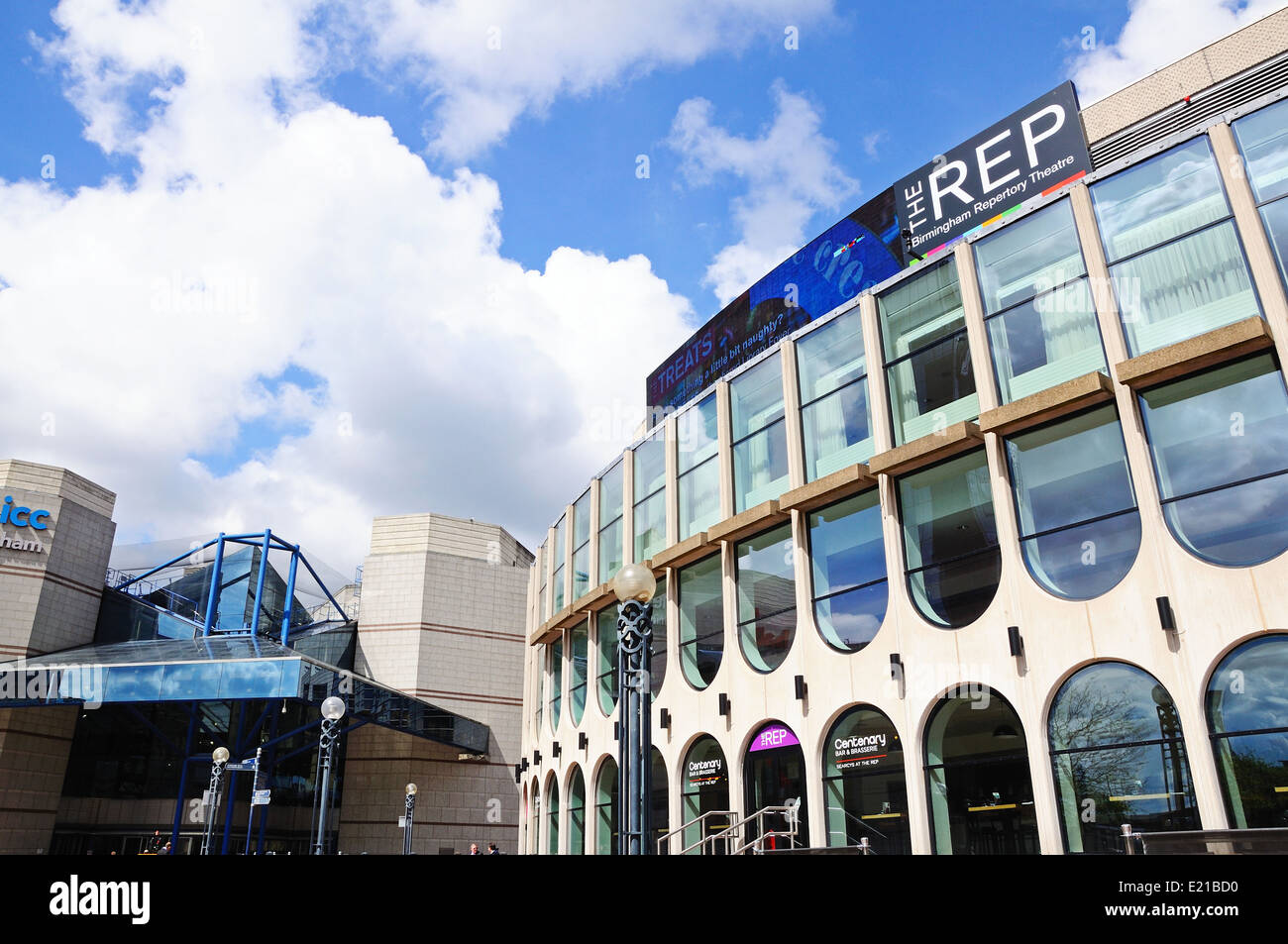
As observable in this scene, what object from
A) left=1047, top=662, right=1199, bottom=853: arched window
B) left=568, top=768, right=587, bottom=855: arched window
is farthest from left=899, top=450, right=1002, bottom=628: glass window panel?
left=568, top=768, right=587, bottom=855: arched window

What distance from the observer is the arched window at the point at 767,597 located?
1864cm

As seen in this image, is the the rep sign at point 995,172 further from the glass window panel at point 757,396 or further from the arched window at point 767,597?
the arched window at point 767,597

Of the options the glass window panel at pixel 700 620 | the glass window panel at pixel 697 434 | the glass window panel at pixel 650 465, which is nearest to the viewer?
the glass window panel at pixel 700 620

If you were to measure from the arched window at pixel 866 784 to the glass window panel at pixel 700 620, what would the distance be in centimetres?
426

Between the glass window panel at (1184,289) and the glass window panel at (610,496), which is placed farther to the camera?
the glass window panel at (610,496)

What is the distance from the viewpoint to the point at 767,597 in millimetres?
19234

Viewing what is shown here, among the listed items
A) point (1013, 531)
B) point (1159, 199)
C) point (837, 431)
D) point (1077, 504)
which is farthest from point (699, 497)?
point (1159, 199)

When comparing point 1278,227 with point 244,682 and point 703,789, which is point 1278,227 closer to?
point 703,789

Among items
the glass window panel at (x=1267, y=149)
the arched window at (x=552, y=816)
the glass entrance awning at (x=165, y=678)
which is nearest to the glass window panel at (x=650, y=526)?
the arched window at (x=552, y=816)
